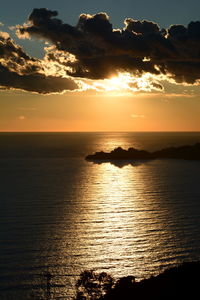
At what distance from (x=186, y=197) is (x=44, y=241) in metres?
41.1

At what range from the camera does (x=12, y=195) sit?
7200 centimetres

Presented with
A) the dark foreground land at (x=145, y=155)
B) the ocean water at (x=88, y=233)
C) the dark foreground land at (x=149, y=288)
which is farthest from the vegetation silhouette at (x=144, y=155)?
the dark foreground land at (x=149, y=288)

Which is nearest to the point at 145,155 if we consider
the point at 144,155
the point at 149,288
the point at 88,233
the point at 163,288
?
the point at 144,155

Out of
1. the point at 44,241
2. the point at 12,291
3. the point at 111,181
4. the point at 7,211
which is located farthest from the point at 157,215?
the point at 111,181

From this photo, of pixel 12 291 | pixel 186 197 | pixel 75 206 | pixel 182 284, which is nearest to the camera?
pixel 182 284

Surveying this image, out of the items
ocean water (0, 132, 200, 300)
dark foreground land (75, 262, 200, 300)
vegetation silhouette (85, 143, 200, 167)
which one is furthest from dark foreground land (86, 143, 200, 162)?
dark foreground land (75, 262, 200, 300)

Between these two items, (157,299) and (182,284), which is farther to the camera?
(182,284)

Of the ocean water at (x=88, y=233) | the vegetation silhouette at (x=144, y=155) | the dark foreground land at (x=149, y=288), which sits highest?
the vegetation silhouette at (x=144, y=155)

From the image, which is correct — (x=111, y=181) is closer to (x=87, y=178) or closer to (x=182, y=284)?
(x=87, y=178)

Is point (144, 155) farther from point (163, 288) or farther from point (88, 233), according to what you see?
point (163, 288)

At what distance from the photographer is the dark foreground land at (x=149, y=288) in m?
23.1

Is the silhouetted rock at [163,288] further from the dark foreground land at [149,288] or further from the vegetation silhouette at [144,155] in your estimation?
the vegetation silhouette at [144,155]

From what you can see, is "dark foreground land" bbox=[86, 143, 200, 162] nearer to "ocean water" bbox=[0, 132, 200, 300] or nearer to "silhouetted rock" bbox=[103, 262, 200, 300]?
"ocean water" bbox=[0, 132, 200, 300]

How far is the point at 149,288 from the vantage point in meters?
24.5
